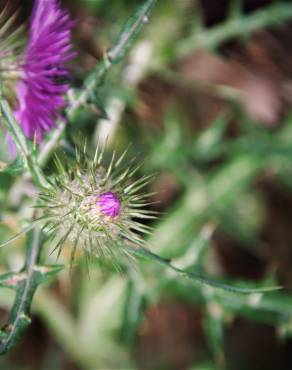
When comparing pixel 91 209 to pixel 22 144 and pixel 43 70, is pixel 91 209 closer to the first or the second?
pixel 22 144

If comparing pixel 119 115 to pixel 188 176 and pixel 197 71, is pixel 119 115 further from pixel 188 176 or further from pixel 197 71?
pixel 197 71

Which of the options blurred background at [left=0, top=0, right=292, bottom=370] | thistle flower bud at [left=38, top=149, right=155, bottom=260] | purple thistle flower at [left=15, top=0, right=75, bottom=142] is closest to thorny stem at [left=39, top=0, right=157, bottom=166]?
purple thistle flower at [left=15, top=0, right=75, bottom=142]

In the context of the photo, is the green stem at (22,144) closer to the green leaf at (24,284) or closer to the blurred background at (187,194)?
the green leaf at (24,284)

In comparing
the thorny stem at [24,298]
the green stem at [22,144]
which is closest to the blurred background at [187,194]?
the thorny stem at [24,298]

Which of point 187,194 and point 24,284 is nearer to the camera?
point 24,284

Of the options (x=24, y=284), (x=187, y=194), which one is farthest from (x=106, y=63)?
(x=187, y=194)

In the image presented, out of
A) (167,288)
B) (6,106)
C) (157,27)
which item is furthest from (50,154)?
(157,27)

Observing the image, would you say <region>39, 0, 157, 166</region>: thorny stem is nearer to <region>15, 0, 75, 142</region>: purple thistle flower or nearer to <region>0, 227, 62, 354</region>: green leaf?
<region>15, 0, 75, 142</region>: purple thistle flower
